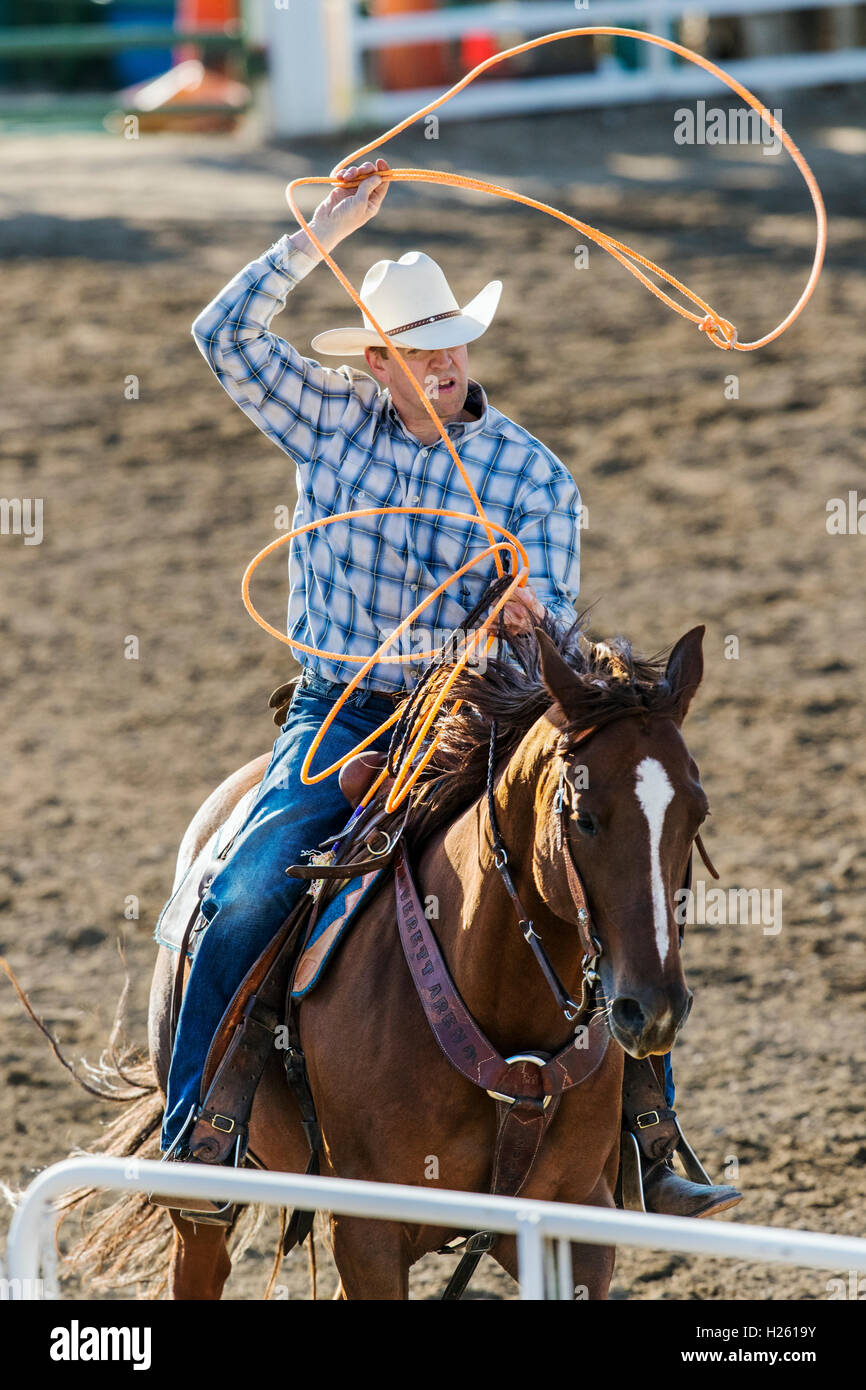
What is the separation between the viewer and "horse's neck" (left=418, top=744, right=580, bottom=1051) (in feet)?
10.1

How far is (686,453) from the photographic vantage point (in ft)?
34.7

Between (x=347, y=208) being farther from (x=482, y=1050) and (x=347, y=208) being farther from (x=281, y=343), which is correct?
(x=482, y=1050)

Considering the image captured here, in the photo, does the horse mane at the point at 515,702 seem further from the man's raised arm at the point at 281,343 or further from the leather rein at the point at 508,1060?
the man's raised arm at the point at 281,343

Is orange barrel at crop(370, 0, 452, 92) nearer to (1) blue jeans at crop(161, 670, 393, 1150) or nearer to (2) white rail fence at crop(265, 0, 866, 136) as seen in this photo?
(2) white rail fence at crop(265, 0, 866, 136)

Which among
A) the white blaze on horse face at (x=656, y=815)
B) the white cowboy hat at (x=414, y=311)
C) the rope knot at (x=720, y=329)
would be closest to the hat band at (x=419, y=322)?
the white cowboy hat at (x=414, y=311)

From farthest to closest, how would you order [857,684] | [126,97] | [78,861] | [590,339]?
[126,97], [590,339], [857,684], [78,861]

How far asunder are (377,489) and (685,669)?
109 centimetres

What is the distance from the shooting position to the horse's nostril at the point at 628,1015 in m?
2.67

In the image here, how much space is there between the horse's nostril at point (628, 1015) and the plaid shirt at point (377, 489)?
47.5 inches

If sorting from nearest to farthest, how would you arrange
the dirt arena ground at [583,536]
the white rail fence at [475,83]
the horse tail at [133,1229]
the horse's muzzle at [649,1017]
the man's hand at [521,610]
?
the horse's muzzle at [649,1017] → the man's hand at [521,610] → the horse tail at [133,1229] → the dirt arena ground at [583,536] → the white rail fence at [475,83]

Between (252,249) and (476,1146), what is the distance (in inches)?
407

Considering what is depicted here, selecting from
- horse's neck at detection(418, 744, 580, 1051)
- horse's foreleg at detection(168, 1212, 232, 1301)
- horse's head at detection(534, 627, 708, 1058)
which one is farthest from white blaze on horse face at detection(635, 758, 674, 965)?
horse's foreleg at detection(168, 1212, 232, 1301)

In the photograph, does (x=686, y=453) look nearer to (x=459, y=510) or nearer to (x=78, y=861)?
(x=78, y=861)
